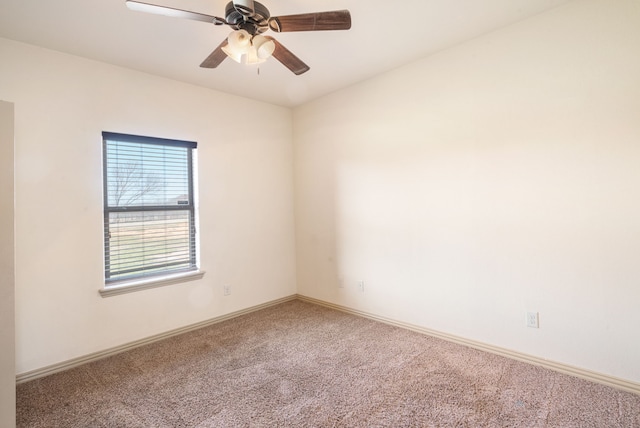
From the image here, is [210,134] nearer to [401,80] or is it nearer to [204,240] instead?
[204,240]

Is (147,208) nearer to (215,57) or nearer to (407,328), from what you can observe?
(215,57)

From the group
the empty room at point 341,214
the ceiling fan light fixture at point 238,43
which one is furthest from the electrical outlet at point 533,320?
the ceiling fan light fixture at point 238,43

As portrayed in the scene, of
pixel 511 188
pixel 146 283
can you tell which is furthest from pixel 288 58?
pixel 146 283

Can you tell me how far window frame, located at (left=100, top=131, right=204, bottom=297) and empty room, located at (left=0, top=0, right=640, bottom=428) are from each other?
0.02m

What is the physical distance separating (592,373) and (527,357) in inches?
14.9

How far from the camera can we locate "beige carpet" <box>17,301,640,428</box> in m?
1.85

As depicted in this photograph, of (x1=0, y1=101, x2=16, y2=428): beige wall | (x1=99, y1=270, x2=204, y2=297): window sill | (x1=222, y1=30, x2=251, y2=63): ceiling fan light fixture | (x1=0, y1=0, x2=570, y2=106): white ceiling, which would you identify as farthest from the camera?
(x1=99, y1=270, x2=204, y2=297): window sill

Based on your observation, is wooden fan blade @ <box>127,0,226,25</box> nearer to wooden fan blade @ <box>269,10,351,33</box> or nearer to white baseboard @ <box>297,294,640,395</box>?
wooden fan blade @ <box>269,10,351,33</box>

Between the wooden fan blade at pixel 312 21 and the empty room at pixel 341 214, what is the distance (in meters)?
0.02

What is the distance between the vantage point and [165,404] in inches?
80.4

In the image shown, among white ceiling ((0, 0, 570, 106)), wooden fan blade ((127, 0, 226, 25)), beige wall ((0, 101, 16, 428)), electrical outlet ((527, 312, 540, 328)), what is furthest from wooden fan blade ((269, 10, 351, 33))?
electrical outlet ((527, 312, 540, 328))

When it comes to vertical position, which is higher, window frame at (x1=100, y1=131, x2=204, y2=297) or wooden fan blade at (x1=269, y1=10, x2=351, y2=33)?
wooden fan blade at (x1=269, y1=10, x2=351, y2=33)

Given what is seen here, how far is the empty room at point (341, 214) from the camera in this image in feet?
6.53

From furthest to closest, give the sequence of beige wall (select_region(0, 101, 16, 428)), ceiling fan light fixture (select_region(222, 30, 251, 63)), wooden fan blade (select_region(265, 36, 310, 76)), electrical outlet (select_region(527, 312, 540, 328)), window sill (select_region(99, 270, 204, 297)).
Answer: window sill (select_region(99, 270, 204, 297)) → electrical outlet (select_region(527, 312, 540, 328)) → wooden fan blade (select_region(265, 36, 310, 76)) → ceiling fan light fixture (select_region(222, 30, 251, 63)) → beige wall (select_region(0, 101, 16, 428))
